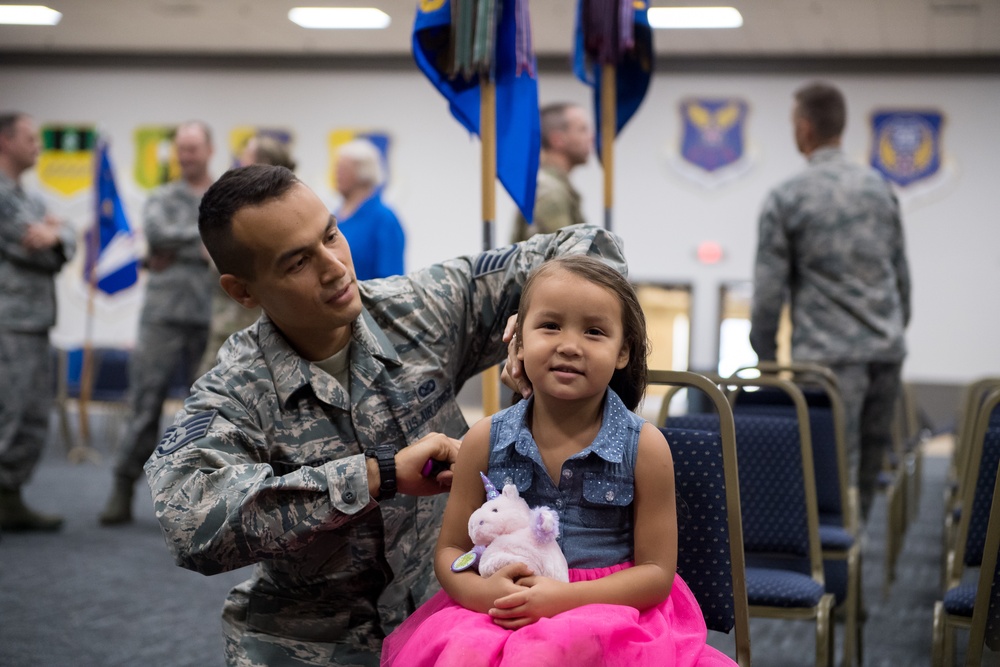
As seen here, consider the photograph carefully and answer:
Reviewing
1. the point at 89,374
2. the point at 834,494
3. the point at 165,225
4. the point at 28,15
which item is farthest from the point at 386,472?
the point at 28,15

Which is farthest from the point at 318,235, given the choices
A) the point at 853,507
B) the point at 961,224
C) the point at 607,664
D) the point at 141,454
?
the point at 961,224

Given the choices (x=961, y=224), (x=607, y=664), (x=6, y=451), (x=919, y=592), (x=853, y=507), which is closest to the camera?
(x=607, y=664)

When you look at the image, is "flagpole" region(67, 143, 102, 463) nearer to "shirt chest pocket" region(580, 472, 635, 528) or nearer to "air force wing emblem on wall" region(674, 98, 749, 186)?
"air force wing emblem on wall" region(674, 98, 749, 186)

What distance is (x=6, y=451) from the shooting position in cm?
469

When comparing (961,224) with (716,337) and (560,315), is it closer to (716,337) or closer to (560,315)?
(716,337)

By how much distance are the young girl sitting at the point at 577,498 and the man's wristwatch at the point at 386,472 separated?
3.6 inches

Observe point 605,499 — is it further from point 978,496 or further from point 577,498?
point 978,496

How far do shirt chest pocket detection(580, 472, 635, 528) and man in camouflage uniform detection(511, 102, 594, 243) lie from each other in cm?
275

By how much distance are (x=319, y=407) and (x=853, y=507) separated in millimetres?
1982

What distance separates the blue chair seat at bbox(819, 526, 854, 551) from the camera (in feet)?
9.18

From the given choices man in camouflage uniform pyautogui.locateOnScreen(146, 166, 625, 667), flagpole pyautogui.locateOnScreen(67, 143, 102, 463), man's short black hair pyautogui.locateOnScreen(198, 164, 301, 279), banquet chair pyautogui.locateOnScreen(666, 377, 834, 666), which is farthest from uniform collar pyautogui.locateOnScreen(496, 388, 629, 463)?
flagpole pyautogui.locateOnScreen(67, 143, 102, 463)

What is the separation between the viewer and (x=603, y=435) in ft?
4.74

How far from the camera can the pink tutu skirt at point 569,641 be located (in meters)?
1.25

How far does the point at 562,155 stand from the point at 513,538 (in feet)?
10.5
